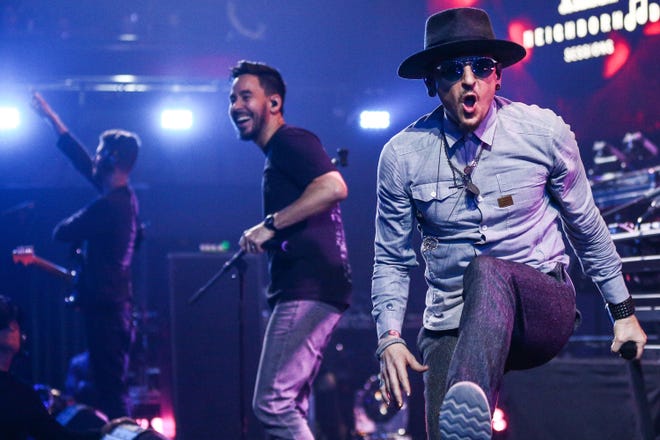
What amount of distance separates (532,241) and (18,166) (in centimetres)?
878

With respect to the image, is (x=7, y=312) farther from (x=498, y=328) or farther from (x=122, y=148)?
(x=498, y=328)

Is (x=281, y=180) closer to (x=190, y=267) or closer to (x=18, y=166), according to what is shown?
(x=190, y=267)

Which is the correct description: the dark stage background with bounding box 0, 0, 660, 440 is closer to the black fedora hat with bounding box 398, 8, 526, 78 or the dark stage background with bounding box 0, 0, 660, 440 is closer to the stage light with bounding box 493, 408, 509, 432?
the stage light with bounding box 493, 408, 509, 432

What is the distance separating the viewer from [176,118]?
1080 centimetres

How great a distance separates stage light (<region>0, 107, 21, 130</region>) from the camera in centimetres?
1028

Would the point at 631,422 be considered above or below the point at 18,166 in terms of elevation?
below

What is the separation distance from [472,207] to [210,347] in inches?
193

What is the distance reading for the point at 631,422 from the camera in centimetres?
452

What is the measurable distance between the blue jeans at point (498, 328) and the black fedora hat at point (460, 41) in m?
0.82

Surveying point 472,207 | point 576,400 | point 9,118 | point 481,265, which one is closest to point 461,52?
point 472,207

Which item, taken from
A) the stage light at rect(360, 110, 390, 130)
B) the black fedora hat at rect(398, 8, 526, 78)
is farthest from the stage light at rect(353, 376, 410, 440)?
the black fedora hat at rect(398, 8, 526, 78)

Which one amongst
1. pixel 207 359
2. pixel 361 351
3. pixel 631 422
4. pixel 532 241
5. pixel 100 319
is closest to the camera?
pixel 532 241

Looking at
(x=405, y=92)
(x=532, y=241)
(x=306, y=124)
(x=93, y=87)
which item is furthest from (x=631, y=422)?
(x=93, y=87)

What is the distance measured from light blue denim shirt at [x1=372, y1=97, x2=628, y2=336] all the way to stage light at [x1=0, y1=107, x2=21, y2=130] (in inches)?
320
